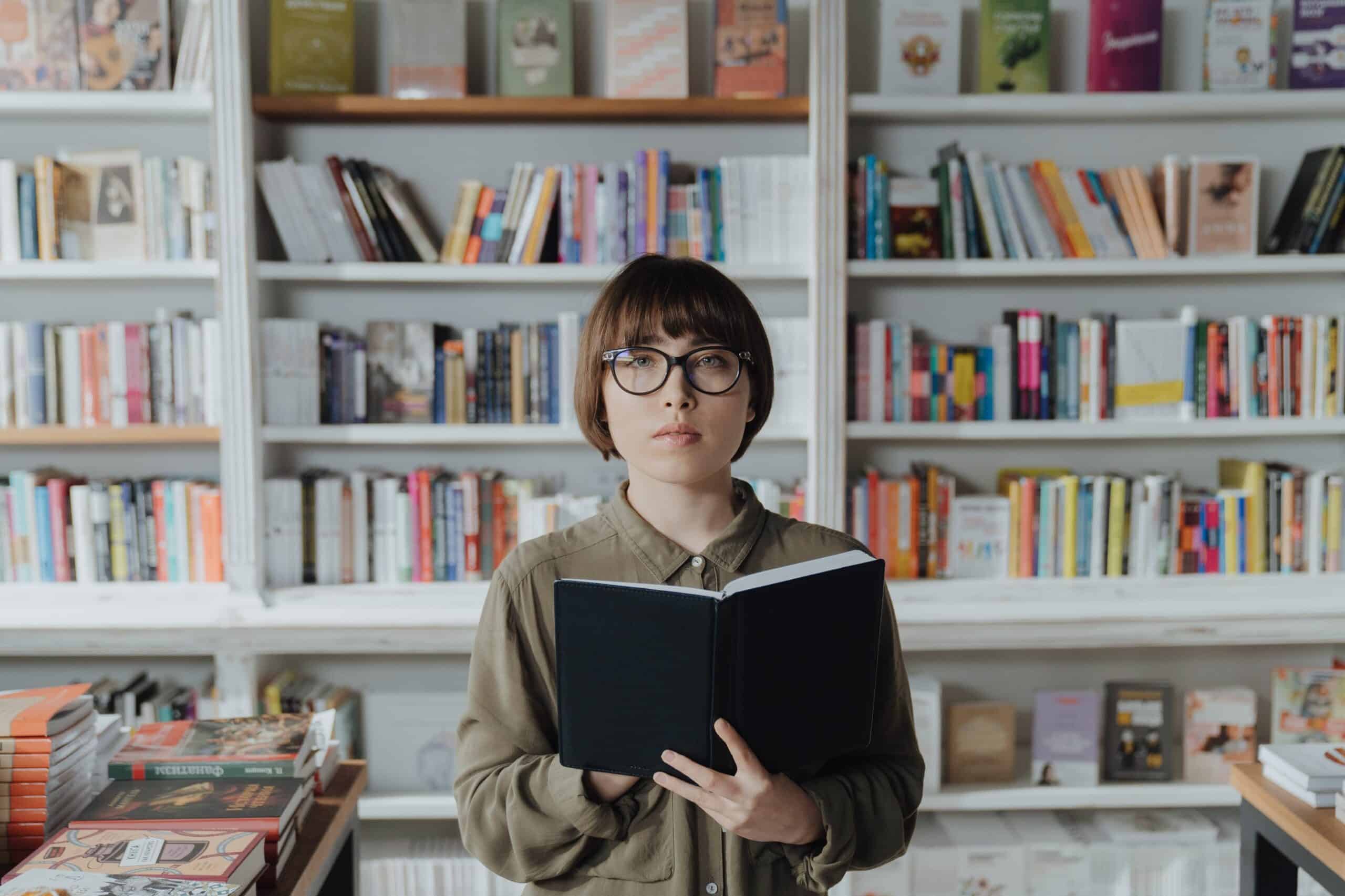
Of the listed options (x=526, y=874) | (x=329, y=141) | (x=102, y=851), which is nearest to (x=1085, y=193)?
(x=329, y=141)

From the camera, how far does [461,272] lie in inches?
94.3

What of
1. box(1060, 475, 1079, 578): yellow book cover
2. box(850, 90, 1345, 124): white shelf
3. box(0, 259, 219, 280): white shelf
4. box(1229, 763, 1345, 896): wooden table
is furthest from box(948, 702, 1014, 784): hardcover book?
box(0, 259, 219, 280): white shelf

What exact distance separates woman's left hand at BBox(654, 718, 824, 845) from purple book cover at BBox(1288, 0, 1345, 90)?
2.37 metres

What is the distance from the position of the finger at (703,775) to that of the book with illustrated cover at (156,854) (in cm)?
46

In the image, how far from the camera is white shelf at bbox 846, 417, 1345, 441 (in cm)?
243

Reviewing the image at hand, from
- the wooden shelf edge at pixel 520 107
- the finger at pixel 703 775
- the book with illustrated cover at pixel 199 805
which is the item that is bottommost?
the book with illustrated cover at pixel 199 805

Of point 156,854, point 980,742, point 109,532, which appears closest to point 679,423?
point 156,854

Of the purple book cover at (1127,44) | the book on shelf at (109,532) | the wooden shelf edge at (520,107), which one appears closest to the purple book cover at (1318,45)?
the purple book cover at (1127,44)

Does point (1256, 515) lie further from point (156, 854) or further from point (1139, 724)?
point (156, 854)

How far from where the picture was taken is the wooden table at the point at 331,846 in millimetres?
1197

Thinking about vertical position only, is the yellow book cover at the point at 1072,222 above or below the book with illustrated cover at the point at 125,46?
below

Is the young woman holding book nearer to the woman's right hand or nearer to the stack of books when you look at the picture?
the woman's right hand

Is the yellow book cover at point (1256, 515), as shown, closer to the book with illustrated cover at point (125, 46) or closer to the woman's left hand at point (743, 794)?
the woman's left hand at point (743, 794)

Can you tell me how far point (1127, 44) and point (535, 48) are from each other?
4.49ft
